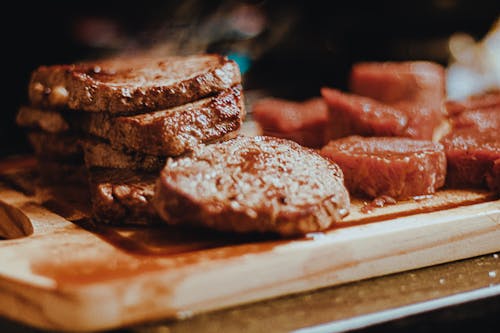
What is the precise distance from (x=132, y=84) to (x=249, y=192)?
776 millimetres

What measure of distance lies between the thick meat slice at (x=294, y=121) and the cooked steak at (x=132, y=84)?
0.61m

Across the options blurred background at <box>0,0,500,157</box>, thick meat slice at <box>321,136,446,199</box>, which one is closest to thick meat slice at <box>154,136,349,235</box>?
thick meat slice at <box>321,136,446,199</box>

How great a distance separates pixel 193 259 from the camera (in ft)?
5.97

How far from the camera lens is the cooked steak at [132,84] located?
2293mm

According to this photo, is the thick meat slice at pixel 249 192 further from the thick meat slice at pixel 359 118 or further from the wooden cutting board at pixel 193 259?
the thick meat slice at pixel 359 118

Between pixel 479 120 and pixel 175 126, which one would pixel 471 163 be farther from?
pixel 175 126

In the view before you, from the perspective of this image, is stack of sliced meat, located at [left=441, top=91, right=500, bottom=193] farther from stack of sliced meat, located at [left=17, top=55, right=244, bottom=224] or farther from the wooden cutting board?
stack of sliced meat, located at [left=17, top=55, right=244, bottom=224]

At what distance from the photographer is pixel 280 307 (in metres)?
1.80

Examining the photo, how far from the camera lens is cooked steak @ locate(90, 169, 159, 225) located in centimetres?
216

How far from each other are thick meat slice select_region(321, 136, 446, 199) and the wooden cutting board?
9 cm

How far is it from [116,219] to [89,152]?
381mm

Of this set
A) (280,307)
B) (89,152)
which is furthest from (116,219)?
(280,307)

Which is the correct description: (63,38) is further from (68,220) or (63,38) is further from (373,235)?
(373,235)

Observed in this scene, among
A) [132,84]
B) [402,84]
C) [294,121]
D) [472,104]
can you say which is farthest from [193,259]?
[472,104]
